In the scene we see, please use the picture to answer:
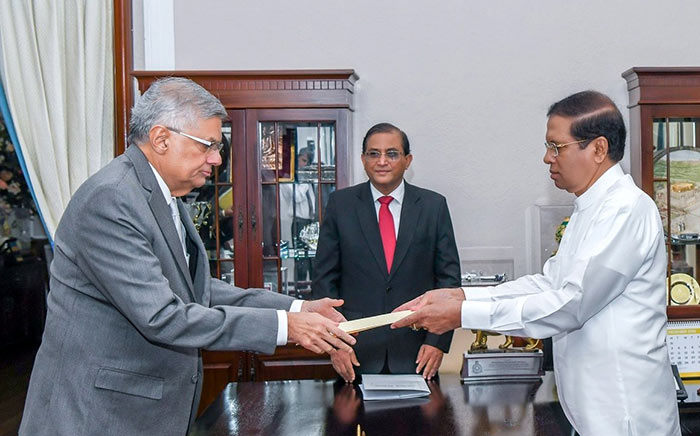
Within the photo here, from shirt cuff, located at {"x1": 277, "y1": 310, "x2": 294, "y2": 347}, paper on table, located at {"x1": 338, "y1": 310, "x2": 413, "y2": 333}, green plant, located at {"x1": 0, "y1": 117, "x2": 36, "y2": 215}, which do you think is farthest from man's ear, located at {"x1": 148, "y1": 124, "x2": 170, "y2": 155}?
green plant, located at {"x1": 0, "y1": 117, "x2": 36, "y2": 215}

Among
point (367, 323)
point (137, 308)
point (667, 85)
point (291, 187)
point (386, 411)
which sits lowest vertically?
point (386, 411)

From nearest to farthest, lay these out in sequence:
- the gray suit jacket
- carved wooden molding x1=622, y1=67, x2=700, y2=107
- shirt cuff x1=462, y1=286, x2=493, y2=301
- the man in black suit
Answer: the gray suit jacket → shirt cuff x1=462, y1=286, x2=493, y2=301 → the man in black suit → carved wooden molding x1=622, y1=67, x2=700, y2=107

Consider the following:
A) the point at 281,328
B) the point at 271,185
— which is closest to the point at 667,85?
the point at 271,185

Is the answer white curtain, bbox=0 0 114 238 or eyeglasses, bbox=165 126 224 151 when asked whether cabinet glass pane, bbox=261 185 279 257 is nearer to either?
white curtain, bbox=0 0 114 238

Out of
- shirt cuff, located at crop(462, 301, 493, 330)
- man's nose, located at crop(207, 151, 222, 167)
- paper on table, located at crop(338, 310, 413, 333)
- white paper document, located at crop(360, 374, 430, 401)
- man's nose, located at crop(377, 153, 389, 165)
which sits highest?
man's nose, located at crop(377, 153, 389, 165)

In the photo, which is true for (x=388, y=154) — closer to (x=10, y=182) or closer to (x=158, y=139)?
(x=158, y=139)

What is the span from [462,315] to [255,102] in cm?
204

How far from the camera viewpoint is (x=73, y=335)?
1.74 m

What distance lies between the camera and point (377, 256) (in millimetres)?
3084

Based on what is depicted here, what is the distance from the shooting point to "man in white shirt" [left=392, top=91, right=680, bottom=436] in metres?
1.82

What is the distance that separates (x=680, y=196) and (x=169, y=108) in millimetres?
2953

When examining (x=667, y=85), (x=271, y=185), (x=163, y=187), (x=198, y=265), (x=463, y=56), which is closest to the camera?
(x=163, y=187)

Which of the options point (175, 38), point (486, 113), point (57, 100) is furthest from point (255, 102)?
point (486, 113)

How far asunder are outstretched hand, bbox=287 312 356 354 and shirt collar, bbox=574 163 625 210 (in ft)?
2.63
